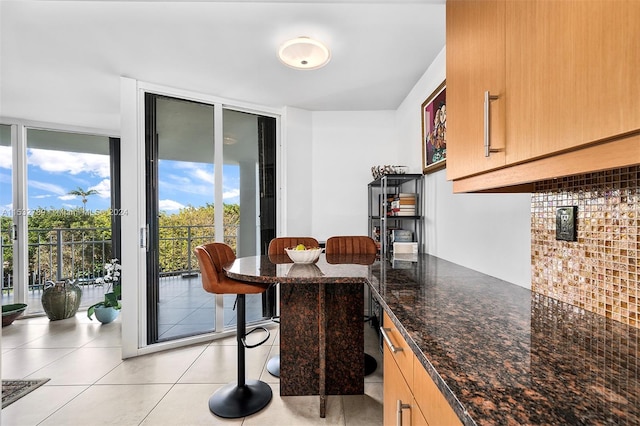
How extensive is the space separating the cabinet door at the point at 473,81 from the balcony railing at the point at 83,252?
8.60ft

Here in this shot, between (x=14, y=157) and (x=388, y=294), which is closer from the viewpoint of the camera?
(x=388, y=294)

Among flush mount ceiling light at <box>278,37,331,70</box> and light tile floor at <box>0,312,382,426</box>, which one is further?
flush mount ceiling light at <box>278,37,331,70</box>

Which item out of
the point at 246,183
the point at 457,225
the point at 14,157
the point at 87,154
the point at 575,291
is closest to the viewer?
the point at 575,291

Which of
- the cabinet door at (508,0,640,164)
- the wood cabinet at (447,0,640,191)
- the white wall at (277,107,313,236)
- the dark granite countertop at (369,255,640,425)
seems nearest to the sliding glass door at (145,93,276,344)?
the white wall at (277,107,313,236)

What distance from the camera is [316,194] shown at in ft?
11.8

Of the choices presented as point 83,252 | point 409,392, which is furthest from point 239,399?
point 83,252

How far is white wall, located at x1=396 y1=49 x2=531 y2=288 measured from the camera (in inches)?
56.0

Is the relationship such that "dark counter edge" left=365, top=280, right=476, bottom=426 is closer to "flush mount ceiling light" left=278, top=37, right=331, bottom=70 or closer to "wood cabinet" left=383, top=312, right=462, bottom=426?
"wood cabinet" left=383, top=312, right=462, bottom=426

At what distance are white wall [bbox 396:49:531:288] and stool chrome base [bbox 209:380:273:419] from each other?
62.7 inches

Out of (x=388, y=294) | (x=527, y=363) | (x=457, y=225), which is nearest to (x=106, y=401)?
(x=388, y=294)

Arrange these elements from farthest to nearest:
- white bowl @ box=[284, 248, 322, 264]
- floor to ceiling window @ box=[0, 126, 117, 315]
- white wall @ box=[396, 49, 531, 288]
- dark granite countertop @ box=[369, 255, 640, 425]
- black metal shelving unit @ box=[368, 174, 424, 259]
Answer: floor to ceiling window @ box=[0, 126, 117, 315] → black metal shelving unit @ box=[368, 174, 424, 259] → white bowl @ box=[284, 248, 322, 264] → white wall @ box=[396, 49, 531, 288] → dark granite countertop @ box=[369, 255, 640, 425]

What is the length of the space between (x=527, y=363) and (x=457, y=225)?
1.54 metres

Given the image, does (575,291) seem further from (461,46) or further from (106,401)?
(106,401)

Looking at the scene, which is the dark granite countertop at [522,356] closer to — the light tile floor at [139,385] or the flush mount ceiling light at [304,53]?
the light tile floor at [139,385]
